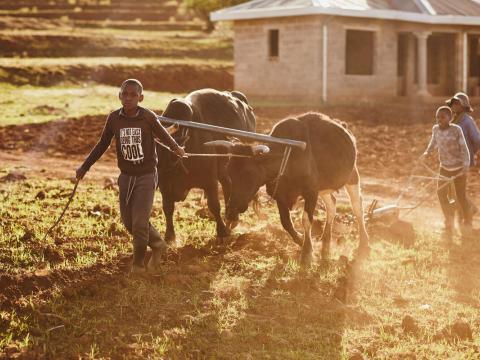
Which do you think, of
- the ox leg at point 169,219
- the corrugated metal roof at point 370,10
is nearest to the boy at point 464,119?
the ox leg at point 169,219

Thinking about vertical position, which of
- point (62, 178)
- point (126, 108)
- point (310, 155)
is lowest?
point (62, 178)

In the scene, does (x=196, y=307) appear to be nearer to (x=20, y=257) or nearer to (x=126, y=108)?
(x=126, y=108)

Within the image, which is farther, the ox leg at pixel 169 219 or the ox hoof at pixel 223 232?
the ox hoof at pixel 223 232

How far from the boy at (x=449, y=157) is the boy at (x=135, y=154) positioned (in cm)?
450

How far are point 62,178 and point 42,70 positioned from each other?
19.8 metres

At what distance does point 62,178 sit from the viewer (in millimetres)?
15492

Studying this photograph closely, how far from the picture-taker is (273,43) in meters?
28.4

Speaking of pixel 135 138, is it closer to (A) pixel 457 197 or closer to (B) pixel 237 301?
(B) pixel 237 301

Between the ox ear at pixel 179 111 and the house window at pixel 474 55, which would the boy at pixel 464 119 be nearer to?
the ox ear at pixel 179 111

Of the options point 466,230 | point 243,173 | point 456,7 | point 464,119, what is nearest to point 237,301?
point 243,173

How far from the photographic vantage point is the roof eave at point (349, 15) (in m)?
26.3

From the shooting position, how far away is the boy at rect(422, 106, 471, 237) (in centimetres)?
1057

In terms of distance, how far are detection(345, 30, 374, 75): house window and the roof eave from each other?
2107mm

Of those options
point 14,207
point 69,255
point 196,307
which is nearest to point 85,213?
point 14,207
